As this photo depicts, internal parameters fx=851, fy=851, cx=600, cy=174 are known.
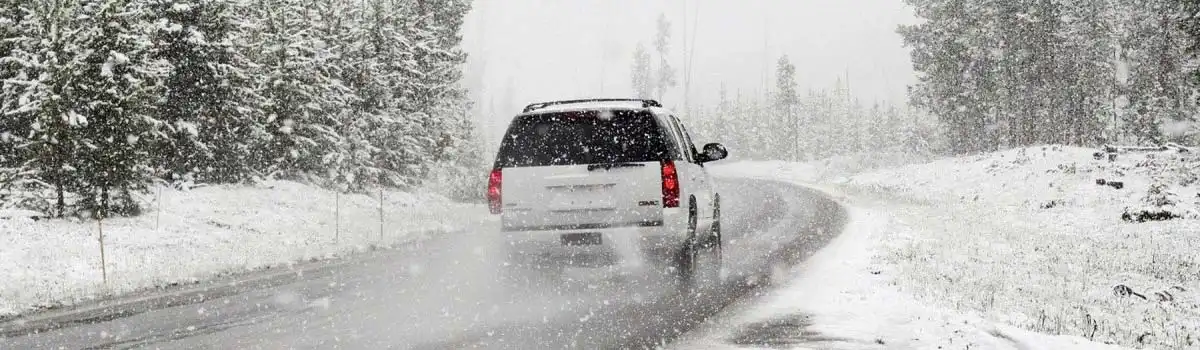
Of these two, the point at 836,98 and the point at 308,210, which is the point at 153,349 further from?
the point at 836,98

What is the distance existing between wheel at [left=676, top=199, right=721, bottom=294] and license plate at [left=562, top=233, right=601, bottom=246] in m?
0.95

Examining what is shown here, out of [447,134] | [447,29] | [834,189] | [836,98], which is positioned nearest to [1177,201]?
[834,189]

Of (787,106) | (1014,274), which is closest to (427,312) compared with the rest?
(1014,274)

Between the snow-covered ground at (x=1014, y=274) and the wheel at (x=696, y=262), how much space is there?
2.67ft

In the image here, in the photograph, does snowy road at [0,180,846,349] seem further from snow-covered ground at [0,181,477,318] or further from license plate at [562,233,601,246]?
snow-covered ground at [0,181,477,318]

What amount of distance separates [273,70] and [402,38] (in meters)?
5.93

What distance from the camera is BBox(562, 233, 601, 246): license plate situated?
8.47 metres

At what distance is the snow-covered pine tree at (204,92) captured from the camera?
21453 millimetres

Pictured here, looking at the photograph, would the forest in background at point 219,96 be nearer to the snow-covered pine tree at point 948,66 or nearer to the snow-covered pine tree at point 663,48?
the snow-covered pine tree at point 948,66

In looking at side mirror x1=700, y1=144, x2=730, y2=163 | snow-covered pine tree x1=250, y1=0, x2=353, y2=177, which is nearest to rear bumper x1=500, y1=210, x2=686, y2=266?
side mirror x1=700, y1=144, x2=730, y2=163

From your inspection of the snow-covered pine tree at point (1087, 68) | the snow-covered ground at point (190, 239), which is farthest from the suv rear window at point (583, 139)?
the snow-covered pine tree at point (1087, 68)

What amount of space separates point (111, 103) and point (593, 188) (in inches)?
461

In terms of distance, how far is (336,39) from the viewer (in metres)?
28.4

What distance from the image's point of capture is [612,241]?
845cm
